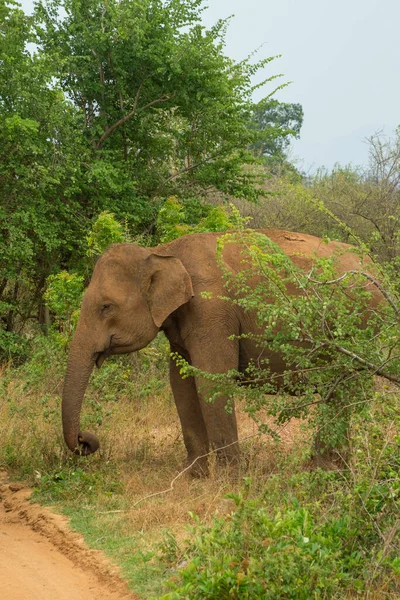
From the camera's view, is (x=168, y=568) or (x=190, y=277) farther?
(x=190, y=277)

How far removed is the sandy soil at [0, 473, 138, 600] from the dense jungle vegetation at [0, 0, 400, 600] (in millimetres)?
179

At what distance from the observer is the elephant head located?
28.6ft

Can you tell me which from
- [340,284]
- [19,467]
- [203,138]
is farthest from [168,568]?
[203,138]

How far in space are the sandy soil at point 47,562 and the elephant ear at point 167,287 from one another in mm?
2255

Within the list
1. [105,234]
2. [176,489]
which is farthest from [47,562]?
[105,234]

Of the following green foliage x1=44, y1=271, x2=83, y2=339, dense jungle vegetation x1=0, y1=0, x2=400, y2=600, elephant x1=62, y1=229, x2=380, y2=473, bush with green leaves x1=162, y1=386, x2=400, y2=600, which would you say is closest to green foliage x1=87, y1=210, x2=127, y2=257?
dense jungle vegetation x1=0, y1=0, x2=400, y2=600

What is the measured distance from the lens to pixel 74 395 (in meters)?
8.66

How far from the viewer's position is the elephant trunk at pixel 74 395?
28.3ft

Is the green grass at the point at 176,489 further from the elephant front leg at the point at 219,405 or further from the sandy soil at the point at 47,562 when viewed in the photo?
the elephant front leg at the point at 219,405

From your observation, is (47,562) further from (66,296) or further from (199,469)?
(66,296)

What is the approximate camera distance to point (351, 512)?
5.92 meters

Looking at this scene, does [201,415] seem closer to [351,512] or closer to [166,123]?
[351,512]

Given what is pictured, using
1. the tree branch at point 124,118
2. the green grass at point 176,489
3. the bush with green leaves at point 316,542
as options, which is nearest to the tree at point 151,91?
the tree branch at point 124,118

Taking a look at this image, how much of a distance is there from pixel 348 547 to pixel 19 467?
503cm
